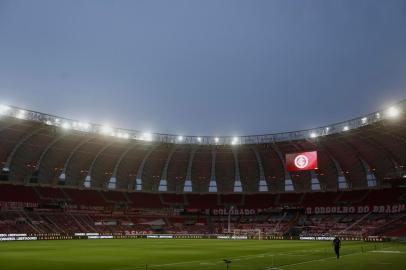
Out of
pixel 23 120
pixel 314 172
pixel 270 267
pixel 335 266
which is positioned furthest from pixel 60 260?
pixel 314 172

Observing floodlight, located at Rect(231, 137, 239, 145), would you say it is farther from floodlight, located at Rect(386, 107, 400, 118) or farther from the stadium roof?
floodlight, located at Rect(386, 107, 400, 118)

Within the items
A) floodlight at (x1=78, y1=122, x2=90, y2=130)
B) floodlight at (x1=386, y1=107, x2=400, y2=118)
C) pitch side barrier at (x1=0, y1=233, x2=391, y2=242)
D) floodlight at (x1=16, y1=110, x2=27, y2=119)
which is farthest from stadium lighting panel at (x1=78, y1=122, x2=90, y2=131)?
floodlight at (x1=386, y1=107, x2=400, y2=118)

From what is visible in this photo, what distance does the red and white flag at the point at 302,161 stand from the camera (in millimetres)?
70312

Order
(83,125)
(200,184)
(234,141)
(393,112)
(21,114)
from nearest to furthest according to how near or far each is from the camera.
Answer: (393,112) → (21,114) → (83,125) → (234,141) → (200,184)

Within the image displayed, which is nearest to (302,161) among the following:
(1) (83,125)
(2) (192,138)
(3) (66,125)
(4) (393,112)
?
(4) (393,112)

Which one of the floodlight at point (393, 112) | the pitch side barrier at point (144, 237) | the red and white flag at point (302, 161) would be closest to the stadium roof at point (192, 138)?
the floodlight at point (393, 112)

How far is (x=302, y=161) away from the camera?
71562 millimetres

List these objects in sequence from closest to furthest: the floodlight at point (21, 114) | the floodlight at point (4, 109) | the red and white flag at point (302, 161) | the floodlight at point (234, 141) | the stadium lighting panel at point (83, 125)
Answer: the floodlight at point (4, 109), the floodlight at point (21, 114), the red and white flag at point (302, 161), the stadium lighting panel at point (83, 125), the floodlight at point (234, 141)

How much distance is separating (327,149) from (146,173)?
41.8m

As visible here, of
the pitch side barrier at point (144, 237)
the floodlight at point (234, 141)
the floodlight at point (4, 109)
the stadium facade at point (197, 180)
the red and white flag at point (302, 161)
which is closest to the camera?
the floodlight at point (4, 109)

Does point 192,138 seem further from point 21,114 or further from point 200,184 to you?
point 21,114

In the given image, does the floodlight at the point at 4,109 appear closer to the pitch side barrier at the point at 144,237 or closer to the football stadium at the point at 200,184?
the football stadium at the point at 200,184

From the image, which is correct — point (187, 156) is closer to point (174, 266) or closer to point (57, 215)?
point (57, 215)

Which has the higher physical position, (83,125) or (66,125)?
(83,125)
